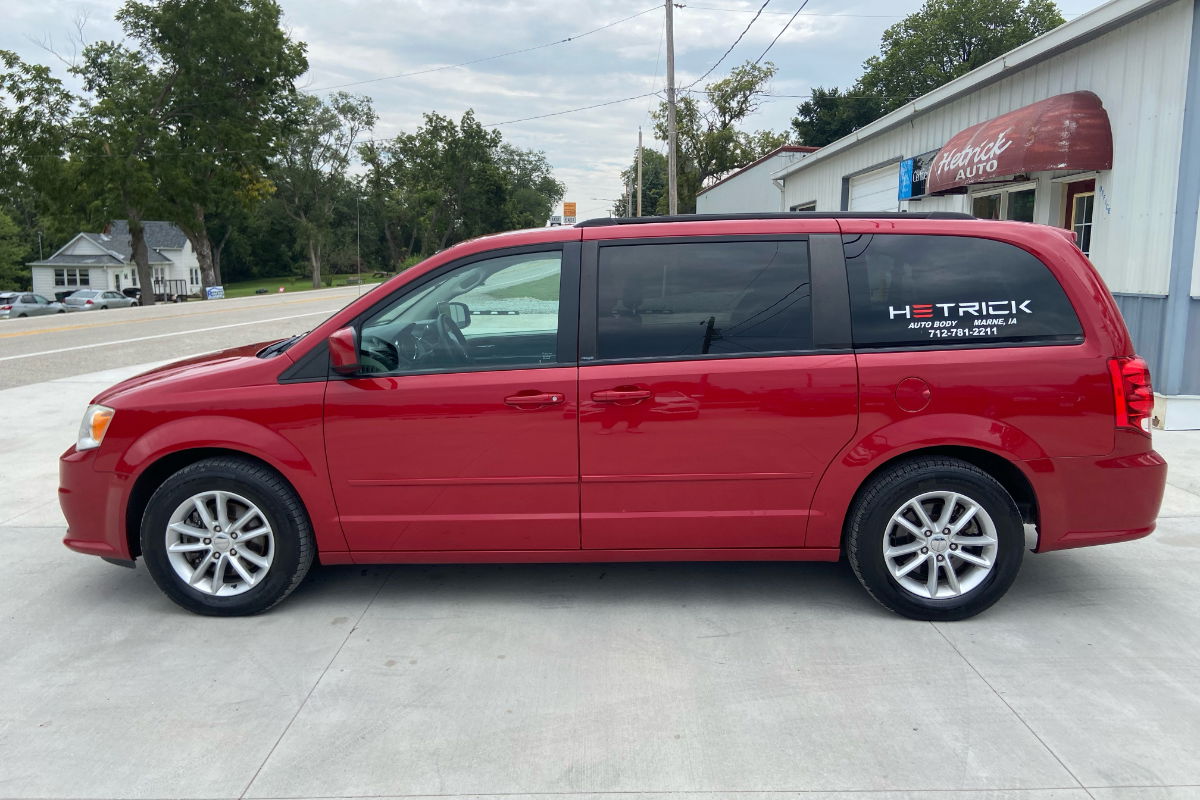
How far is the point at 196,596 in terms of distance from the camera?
4152mm

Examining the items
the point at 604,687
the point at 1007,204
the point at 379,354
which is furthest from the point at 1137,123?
the point at 604,687

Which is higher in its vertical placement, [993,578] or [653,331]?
[653,331]

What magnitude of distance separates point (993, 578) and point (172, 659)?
3.57m

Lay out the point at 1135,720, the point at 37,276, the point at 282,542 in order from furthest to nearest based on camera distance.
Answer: the point at 37,276 → the point at 282,542 → the point at 1135,720

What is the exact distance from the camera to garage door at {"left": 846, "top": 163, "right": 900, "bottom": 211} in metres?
15.1

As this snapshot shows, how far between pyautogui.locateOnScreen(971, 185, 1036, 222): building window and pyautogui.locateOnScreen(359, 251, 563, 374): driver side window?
25.6 ft

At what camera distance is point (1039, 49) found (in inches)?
372

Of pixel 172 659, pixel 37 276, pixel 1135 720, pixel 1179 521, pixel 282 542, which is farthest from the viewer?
pixel 37 276

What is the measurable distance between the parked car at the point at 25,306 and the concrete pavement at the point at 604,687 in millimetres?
44718

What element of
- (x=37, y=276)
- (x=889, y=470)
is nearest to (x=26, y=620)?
(x=889, y=470)

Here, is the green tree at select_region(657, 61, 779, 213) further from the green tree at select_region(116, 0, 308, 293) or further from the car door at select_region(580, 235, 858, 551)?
the car door at select_region(580, 235, 858, 551)

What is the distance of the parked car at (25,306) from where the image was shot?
138ft

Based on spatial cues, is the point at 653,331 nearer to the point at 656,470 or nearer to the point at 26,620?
the point at 656,470

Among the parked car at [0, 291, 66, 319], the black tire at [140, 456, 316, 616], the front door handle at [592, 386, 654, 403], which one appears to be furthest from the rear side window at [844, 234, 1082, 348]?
the parked car at [0, 291, 66, 319]
